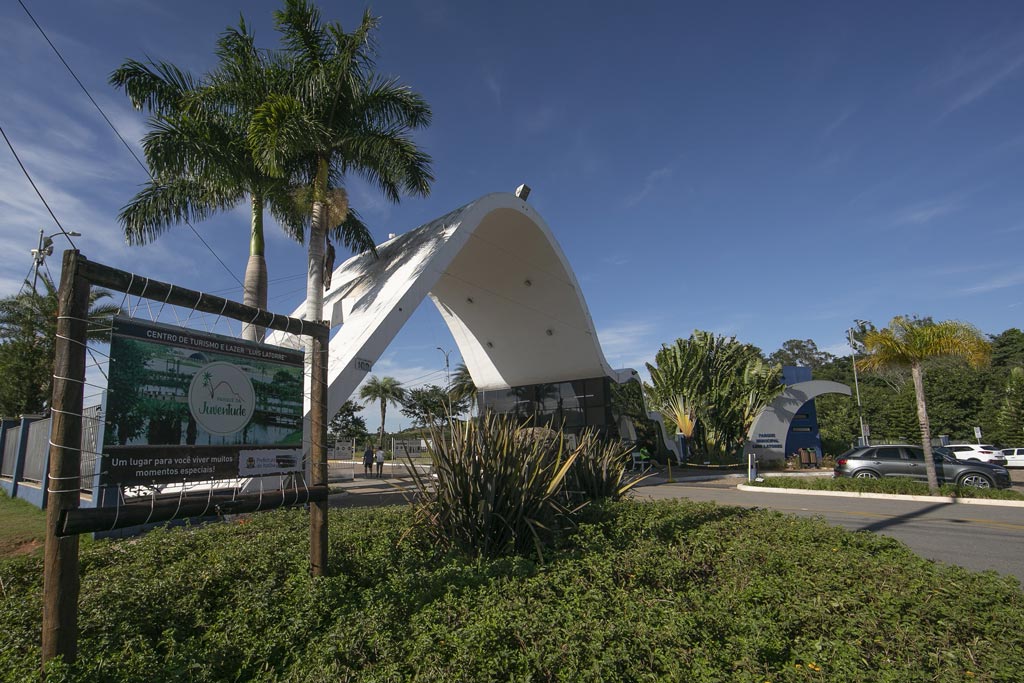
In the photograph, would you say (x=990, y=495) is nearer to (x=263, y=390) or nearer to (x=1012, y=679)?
(x=1012, y=679)

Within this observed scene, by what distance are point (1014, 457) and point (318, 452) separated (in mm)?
38874

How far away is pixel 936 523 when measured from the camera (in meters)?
9.77

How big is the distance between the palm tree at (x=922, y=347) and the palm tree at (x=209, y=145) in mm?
14512

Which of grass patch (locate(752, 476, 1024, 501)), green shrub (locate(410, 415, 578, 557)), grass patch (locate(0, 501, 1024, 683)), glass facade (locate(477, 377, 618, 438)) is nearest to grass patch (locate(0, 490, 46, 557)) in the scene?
grass patch (locate(0, 501, 1024, 683))

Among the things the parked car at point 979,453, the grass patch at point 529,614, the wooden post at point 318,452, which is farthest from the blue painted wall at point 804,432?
the wooden post at point 318,452

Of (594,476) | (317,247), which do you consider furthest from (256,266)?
(594,476)

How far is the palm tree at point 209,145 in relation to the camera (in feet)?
41.7

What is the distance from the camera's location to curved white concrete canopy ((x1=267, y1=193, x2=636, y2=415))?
13719 millimetres

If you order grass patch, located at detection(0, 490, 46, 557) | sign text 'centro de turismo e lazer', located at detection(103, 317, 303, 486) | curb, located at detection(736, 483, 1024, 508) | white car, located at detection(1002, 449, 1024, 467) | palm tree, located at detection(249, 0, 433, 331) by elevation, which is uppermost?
palm tree, located at detection(249, 0, 433, 331)

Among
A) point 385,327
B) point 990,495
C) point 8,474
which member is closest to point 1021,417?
point 990,495

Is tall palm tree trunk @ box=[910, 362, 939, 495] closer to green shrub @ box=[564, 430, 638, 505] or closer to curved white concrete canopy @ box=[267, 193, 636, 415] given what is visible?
green shrub @ box=[564, 430, 638, 505]

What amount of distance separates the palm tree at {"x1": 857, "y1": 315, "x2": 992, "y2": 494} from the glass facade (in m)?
12.7

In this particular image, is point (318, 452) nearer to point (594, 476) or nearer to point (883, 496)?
point (594, 476)

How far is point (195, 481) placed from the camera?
3891 millimetres
